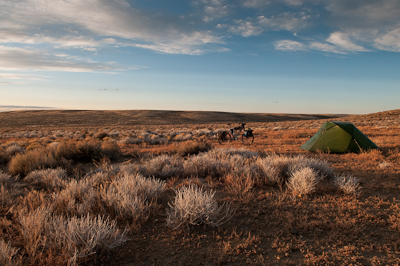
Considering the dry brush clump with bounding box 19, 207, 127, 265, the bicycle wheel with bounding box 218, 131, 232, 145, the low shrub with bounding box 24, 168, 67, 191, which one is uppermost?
the bicycle wheel with bounding box 218, 131, 232, 145

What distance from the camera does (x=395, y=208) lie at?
373cm

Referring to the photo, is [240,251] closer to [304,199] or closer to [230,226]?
[230,226]

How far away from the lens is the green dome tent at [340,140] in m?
8.87

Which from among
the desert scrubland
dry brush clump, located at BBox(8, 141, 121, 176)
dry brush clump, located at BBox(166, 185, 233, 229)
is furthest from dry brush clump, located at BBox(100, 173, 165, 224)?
dry brush clump, located at BBox(8, 141, 121, 176)

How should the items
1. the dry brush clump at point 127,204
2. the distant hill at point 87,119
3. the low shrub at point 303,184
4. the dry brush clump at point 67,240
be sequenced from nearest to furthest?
the dry brush clump at point 67,240 < the dry brush clump at point 127,204 < the low shrub at point 303,184 < the distant hill at point 87,119

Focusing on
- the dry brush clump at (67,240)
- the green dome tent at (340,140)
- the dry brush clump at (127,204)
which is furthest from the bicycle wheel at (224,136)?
the dry brush clump at (67,240)

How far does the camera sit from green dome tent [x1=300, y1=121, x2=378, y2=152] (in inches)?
349

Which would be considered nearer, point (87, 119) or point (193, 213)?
point (193, 213)

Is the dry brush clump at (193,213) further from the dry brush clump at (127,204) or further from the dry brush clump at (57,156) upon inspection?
the dry brush clump at (57,156)

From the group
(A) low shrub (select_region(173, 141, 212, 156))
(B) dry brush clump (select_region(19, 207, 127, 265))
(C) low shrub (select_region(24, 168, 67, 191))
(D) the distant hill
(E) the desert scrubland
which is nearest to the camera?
(B) dry brush clump (select_region(19, 207, 127, 265))

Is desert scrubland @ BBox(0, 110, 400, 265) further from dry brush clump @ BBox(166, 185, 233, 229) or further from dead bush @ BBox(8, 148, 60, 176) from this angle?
dead bush @ BBox(8, 148, 60, 176)

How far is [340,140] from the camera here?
916 centimetres

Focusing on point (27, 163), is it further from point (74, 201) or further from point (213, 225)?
point (213, 225)

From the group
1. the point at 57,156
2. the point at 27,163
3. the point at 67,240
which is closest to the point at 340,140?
the point at 67,240
